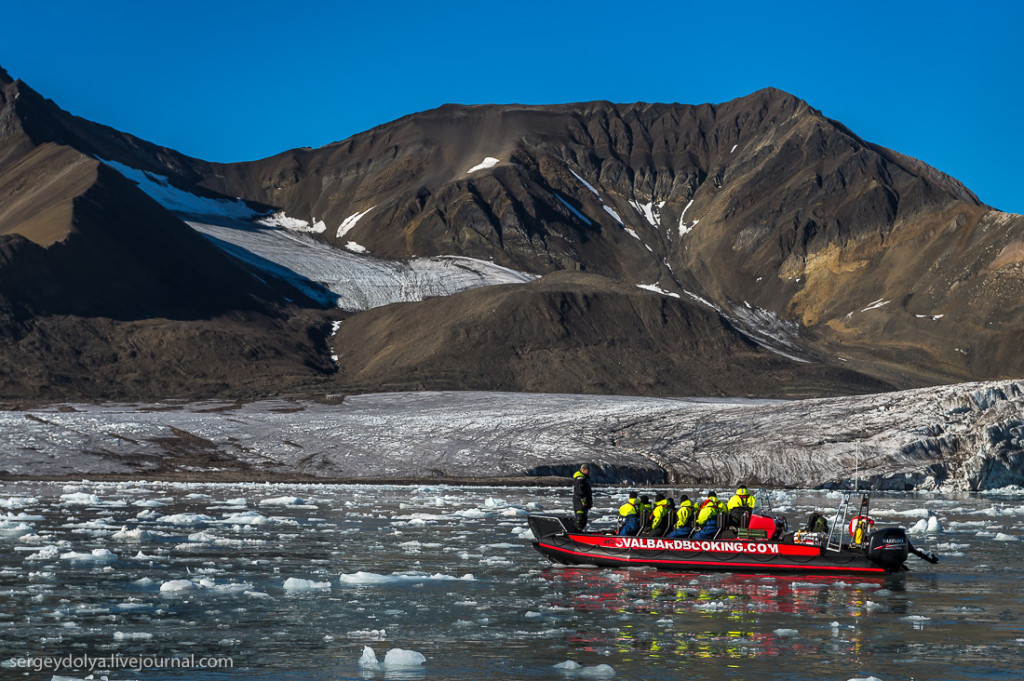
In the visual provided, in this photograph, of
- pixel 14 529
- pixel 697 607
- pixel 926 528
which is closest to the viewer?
pixel 697 607

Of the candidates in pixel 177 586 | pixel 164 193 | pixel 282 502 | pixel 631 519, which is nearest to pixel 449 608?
pixel 177 586

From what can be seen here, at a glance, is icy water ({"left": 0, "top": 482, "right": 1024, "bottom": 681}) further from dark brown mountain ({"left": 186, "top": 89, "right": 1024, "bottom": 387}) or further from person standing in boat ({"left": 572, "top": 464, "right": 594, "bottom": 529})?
dark brown mountain ({"left": 186, "top": 89, "right": 1024, "bottom": 387})

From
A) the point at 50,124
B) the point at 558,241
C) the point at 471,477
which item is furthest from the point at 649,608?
the point at 50,124

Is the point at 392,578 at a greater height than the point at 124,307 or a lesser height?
lesser

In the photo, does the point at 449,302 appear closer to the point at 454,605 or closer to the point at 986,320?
the point at 986,320

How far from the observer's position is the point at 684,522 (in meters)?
27.8

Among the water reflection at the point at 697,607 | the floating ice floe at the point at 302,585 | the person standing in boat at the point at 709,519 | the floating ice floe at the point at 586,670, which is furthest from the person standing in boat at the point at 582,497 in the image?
the floating ice floe at the point at 586,670

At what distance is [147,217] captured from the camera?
137250 mm

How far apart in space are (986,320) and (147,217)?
346ft

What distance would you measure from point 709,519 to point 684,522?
0.73 metres

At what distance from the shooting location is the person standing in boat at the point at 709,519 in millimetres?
27297

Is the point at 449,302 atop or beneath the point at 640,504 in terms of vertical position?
atop

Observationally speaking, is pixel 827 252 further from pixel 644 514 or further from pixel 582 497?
pixel 644 514

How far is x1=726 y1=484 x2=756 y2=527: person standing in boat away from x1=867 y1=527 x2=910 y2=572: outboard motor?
295 cm
